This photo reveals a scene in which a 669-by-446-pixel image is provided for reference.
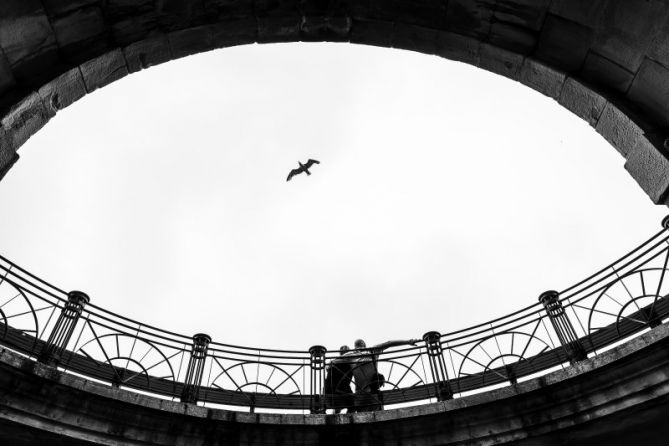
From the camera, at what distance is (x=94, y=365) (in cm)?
629

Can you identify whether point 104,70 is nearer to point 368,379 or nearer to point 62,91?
point 62,91

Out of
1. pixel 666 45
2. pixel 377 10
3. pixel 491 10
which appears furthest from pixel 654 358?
pixel 377 10

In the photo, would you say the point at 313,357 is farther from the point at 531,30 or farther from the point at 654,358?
the point at 531,30

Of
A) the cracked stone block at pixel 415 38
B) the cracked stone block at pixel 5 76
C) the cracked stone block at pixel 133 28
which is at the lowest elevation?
the cracked stone block at pixel 5 76

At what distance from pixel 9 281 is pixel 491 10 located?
612cm

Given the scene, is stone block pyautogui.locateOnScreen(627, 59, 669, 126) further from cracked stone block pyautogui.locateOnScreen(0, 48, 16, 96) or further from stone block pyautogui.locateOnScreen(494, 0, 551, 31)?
cracked stone block pyautogui.locateOnScreen(0, 48, 16, 96)

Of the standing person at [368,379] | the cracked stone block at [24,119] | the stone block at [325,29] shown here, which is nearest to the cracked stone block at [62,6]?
the cracked stone block at [24,119]

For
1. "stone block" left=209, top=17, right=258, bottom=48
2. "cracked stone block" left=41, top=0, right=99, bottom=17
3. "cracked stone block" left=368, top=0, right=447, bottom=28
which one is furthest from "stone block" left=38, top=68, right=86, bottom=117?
"cracked stone block" left=368, top=0, right=447, bottom=28

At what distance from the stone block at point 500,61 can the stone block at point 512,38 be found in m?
0.05

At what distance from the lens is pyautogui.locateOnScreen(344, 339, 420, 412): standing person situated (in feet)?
22.9

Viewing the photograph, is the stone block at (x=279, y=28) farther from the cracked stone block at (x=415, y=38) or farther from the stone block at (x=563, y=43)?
the stone block at (x=563, y=43)

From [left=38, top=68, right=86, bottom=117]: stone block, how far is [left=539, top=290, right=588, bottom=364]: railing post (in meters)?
6.14

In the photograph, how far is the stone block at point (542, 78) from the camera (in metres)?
4.76

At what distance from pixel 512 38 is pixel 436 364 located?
437 centimetres
